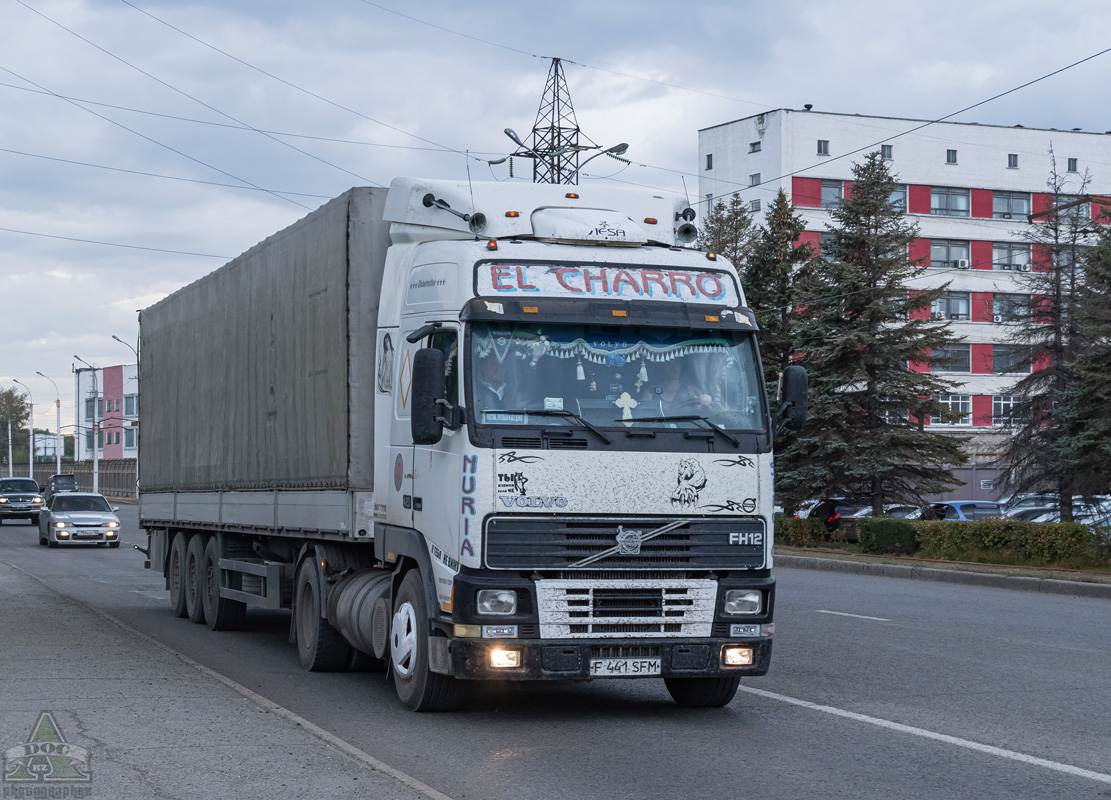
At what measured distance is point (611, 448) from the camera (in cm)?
854

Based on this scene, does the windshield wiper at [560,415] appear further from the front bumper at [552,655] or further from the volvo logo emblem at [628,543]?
the front bumper at [552,655]

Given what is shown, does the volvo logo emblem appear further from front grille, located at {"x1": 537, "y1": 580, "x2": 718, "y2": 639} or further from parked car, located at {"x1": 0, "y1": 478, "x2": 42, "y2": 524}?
parked car, located at {"x1": 0, "y1": 478, "x2": 42, "y2": 524}

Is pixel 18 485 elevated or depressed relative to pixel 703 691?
elevated

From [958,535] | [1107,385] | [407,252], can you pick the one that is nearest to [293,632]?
[407,252]

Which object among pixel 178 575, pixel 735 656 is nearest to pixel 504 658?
pixel 735 656

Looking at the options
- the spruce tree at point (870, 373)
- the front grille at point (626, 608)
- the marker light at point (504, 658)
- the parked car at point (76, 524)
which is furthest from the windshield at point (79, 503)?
the front grille at point (626, 608)

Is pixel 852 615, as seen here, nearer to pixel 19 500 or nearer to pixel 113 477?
pixel 19 500

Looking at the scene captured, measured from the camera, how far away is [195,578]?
15930mm

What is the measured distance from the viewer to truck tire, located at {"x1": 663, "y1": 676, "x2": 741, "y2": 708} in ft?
30.8

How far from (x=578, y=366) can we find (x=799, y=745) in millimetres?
2689

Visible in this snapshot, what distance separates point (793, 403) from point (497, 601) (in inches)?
99.5

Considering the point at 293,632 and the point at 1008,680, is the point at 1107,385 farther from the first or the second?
the point at 293,632

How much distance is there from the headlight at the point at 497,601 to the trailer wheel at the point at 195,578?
803 centimetres

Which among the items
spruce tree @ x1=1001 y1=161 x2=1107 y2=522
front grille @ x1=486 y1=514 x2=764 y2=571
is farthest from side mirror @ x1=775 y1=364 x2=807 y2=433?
spruce tree @ x1=1001 y1=161 x2=1107 y2=522
